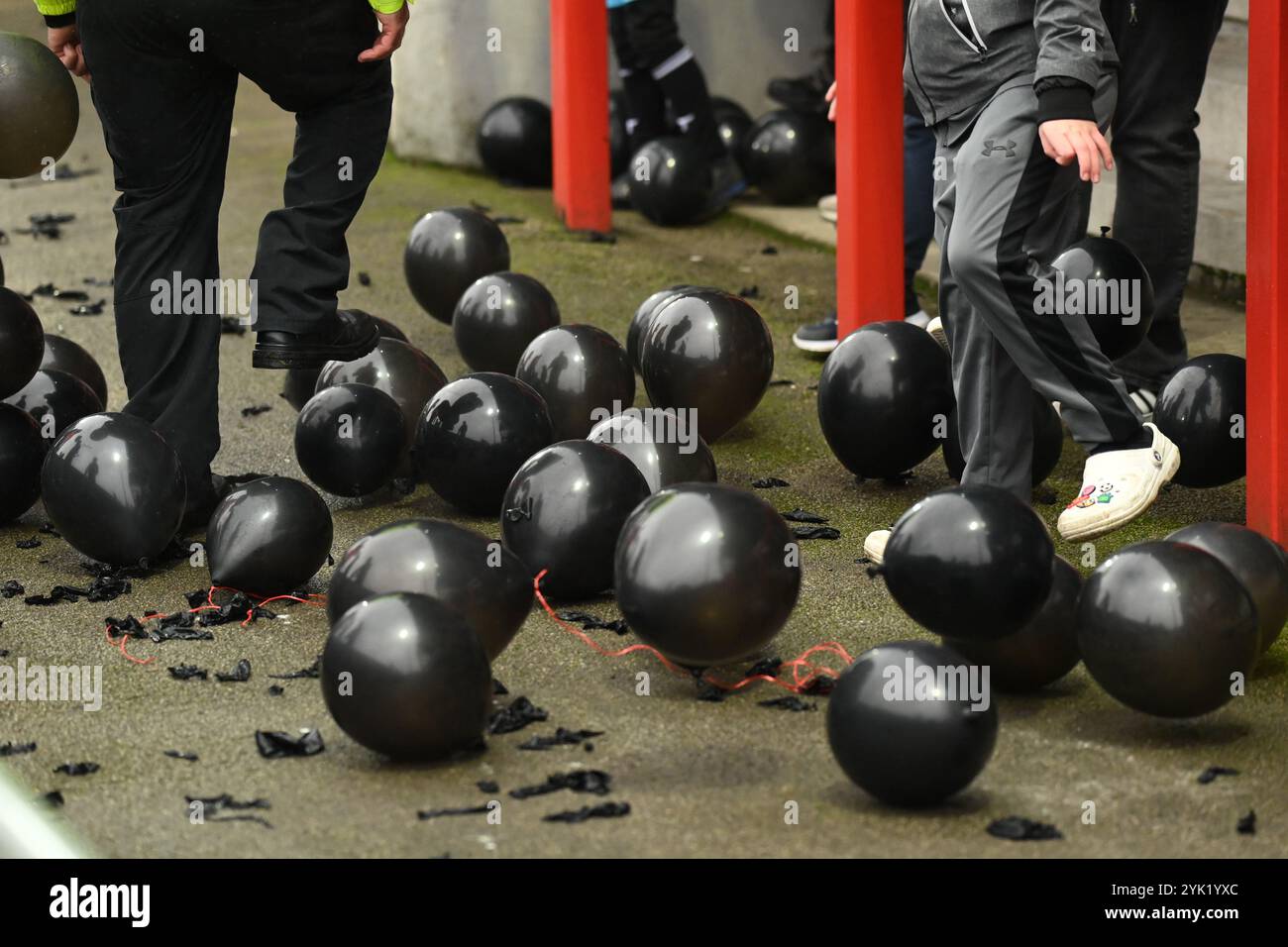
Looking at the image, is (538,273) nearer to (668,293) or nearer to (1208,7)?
(668,293)

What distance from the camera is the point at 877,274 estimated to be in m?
6.36

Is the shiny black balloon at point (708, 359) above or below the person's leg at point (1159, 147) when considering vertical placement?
below

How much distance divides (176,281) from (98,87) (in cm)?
53

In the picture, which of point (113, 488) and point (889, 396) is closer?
point (113, 488)

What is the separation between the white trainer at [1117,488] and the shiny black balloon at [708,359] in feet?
4.06

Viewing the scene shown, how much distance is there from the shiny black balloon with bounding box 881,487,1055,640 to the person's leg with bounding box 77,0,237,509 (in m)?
2.11

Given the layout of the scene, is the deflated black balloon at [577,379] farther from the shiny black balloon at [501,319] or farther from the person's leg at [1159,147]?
the person's leg at [1159,147]

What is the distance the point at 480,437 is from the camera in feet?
16.6

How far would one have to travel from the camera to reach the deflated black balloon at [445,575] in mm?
3947

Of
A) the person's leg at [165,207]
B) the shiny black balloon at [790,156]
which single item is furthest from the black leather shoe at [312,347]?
the shiny black balloon at [790,156]

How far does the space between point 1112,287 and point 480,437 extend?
1.76 meters

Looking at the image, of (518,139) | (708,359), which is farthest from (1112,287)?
(518,139)

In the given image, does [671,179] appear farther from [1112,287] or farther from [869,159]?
[1112,287]
